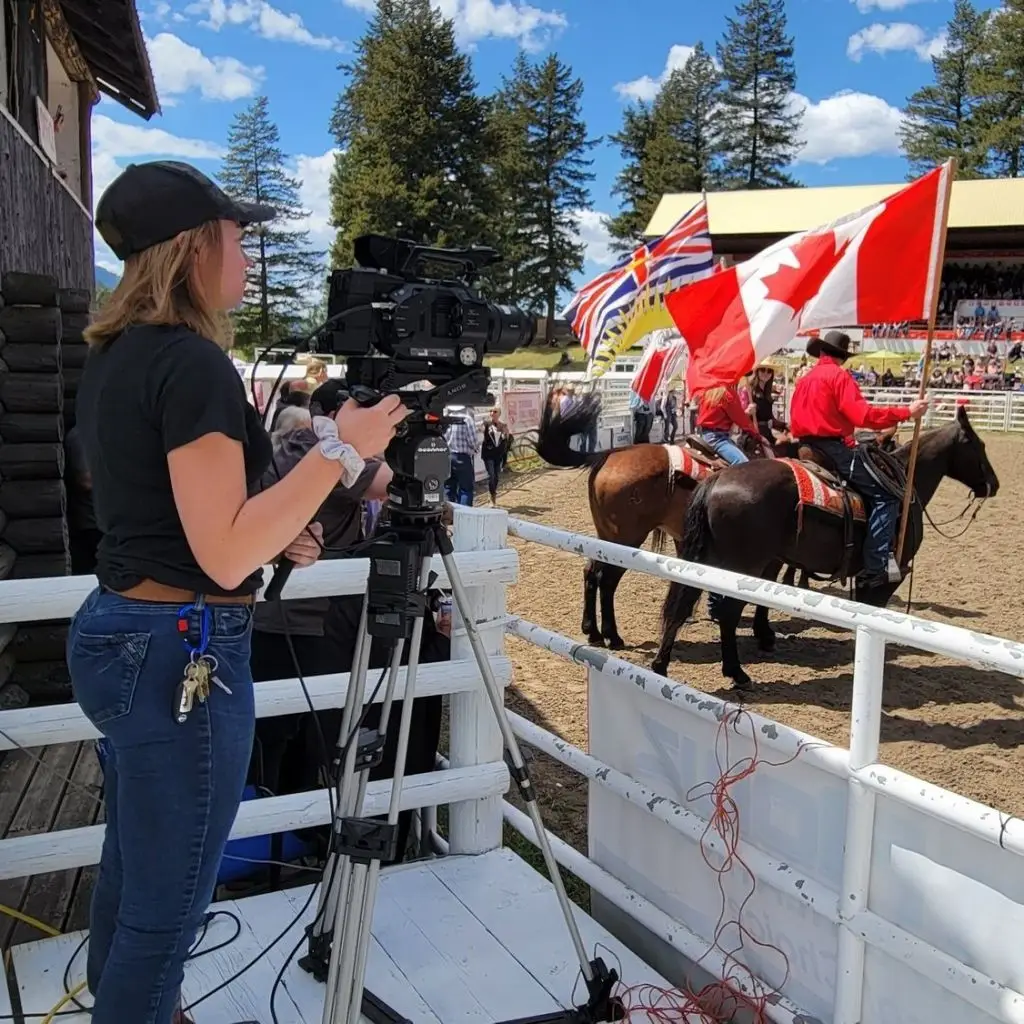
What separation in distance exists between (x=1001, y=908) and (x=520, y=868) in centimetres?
165

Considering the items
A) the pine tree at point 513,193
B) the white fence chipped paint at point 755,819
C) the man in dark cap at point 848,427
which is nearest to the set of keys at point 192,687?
the white fence chipped paint at point 755,819

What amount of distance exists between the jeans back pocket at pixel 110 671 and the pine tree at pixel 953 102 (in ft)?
194

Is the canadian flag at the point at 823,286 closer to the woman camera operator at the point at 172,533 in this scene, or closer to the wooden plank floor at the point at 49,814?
the wooden plank floor at the point at 49,814

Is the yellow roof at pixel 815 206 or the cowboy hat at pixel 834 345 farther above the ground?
the yellow roof at pixel 815 206

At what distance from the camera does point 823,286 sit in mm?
6309

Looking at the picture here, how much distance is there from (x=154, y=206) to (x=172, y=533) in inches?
Result: 20.6

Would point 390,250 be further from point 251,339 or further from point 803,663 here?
point 251,339

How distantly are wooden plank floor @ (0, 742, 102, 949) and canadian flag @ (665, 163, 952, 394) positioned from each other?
16.1 feet

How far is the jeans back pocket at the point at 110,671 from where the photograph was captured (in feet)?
5.03

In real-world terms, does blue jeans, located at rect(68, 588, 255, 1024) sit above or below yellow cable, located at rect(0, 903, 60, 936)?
above

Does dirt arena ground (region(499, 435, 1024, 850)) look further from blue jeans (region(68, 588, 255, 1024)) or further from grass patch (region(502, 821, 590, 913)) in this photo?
blue jeans (region(68, 588, 255, 1024))

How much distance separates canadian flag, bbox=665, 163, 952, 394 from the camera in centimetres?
590

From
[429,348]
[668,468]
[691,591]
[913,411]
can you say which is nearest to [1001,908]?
[429,348]

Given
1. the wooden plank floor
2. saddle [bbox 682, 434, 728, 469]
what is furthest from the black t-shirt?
saddle [bbox 682, 434, 728, 469]
